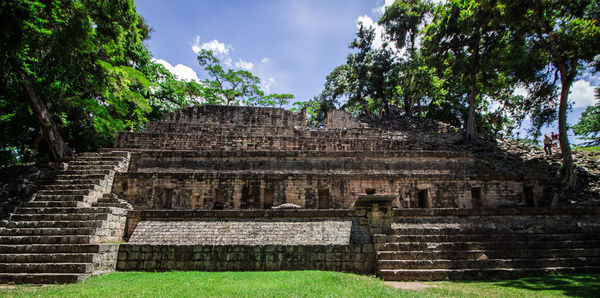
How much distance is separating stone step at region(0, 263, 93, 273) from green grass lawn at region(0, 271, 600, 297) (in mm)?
533

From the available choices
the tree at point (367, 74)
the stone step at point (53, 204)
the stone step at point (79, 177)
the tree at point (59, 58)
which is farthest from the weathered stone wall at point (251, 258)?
the tree at point (367, 74)

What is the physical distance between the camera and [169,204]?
11961 millimetres

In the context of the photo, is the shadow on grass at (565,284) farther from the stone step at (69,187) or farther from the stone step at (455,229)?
the stone step at (69,187)

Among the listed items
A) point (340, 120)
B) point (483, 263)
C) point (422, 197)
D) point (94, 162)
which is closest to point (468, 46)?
point (340, 120)

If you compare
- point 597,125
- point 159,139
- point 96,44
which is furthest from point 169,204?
point 597,125

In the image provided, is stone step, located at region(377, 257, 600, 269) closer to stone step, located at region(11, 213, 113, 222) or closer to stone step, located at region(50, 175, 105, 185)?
stone step, located at region(11, 213, 113, 222)

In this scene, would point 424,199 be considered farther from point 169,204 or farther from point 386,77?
point 386,77

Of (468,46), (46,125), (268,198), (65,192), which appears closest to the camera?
(65,192)

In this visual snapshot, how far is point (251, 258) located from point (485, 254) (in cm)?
632

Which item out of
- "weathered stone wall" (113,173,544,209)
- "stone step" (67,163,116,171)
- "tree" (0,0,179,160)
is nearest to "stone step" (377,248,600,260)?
"weathered stone wall" (113,173,544,209)

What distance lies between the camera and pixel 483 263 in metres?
7.45

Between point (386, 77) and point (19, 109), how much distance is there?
84.9ft

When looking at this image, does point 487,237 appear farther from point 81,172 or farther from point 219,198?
point 81,172

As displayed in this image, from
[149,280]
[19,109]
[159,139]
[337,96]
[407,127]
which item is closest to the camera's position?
[149,280]
